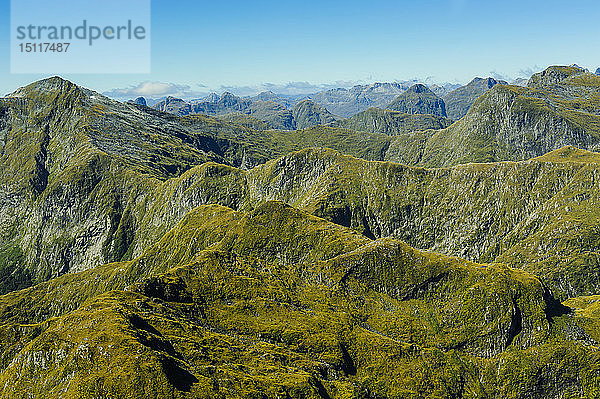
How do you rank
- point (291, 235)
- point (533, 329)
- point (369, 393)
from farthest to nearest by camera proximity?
point (291, 235), point (533, 329), point (369, 393)

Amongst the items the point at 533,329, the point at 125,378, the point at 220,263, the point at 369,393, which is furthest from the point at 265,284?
the point at 533,329

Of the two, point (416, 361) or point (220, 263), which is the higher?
point (220, 263)

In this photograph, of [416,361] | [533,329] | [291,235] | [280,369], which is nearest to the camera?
[280,369]

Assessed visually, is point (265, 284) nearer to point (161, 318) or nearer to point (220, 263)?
point (220, 263)

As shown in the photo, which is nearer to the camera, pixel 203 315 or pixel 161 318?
pixel 161 318

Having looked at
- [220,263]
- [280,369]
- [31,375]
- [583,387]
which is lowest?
[583,387]

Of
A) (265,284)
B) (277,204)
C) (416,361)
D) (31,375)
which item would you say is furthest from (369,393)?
(277,204)

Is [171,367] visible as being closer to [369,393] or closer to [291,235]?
[369,393]
